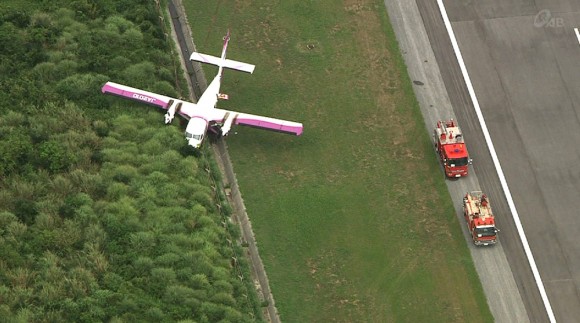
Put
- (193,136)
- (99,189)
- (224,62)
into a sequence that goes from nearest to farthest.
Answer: (99,189)
(193,136)
(224,62)

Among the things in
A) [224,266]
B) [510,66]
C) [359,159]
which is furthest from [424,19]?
[224,266]

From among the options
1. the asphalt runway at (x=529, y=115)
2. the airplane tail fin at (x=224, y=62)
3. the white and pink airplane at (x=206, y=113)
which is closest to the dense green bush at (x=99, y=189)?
the white and pink airplane at (x=206, y=113)

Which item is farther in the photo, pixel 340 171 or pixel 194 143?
pixel 340 171

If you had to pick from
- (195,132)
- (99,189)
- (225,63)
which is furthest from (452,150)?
(99,189)

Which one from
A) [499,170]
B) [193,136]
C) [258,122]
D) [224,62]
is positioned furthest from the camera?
[224,62]

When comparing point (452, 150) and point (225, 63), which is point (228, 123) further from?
point (452, 150)

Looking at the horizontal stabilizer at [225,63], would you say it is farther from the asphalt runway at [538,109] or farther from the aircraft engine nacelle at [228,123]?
the asphalt runway at [538,109]

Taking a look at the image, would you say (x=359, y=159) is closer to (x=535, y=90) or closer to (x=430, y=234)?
(x=430, y=234)
